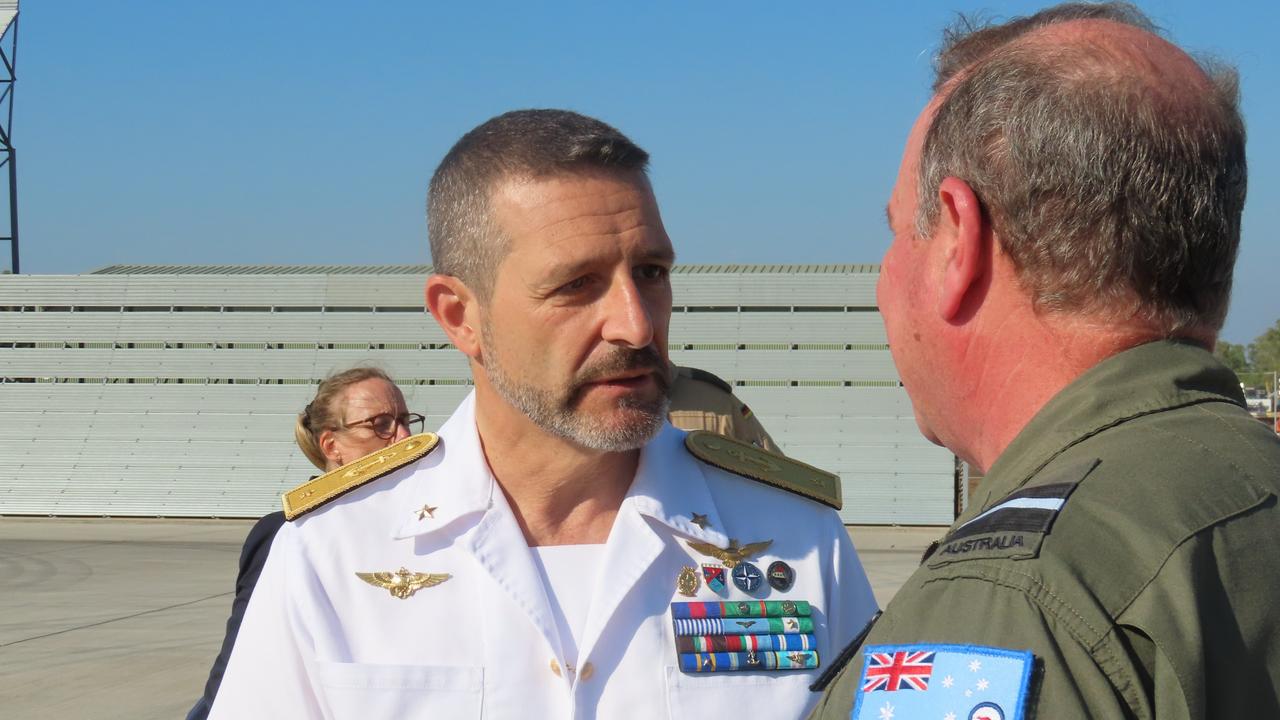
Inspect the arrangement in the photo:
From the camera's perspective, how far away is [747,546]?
2316 mm

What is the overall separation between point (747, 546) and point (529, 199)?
0.76 metres

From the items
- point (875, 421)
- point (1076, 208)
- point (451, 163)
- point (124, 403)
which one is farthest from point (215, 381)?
point (1076, 208)

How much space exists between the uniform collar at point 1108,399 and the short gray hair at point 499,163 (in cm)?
113

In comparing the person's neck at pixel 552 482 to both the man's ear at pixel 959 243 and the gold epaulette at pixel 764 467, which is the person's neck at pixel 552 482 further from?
the man's ear at pixel 959 243

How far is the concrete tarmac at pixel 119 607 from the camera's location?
706 cm

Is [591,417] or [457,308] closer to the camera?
[591,417]

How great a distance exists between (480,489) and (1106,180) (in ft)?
4.36

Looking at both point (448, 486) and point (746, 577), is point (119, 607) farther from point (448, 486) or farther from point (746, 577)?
→ point (746, 577)

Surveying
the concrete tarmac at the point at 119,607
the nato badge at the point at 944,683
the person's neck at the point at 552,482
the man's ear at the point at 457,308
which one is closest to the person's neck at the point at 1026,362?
the nato badge at the point at 944,683

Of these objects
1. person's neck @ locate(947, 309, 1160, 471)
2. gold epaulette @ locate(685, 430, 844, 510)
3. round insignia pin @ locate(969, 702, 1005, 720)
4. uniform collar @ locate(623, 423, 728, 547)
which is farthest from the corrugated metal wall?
round insignia pin @ locate(969, 702, 1005, 720)

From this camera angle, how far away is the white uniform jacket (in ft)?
6.71

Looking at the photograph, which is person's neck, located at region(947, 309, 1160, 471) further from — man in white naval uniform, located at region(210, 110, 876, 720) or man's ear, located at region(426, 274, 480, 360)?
man's ear, located at region(426, 274, 480, 360)

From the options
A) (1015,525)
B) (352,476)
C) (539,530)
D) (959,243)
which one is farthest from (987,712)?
(352,476)

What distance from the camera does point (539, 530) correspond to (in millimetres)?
2279
